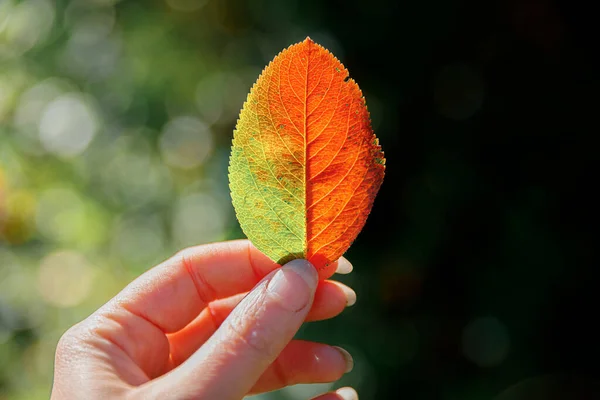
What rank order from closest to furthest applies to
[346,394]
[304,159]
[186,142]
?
[304,159], [346,394], [186,142]

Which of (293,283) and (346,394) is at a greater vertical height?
(293,283)

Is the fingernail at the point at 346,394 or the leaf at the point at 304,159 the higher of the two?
the leaf at the point at 304,159

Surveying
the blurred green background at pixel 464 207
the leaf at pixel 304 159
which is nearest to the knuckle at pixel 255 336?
the leaf at pixel 304 159

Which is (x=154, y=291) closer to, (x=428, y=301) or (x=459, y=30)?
(x=428, y=301)

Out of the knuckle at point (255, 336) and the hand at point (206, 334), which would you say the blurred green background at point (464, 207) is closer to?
the hand at point (206, 334)

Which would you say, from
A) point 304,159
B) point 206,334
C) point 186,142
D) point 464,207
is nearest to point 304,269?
point 304,159

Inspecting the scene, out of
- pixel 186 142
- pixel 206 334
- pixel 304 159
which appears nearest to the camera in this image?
pixel 304 159

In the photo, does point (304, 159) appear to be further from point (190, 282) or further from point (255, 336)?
point (190, 282)
